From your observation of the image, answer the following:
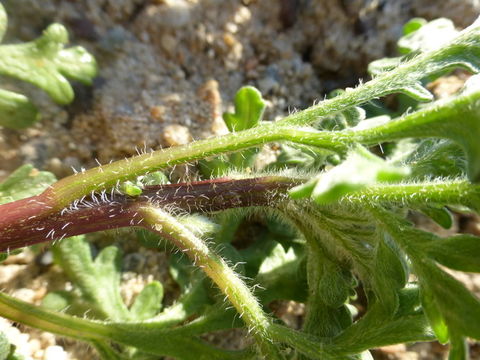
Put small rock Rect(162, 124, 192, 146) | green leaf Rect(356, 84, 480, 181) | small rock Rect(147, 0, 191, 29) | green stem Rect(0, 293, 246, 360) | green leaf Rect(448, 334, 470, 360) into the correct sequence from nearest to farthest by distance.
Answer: green leaf Rect(356, 84, 480, 181)
green leaf Rect(448, 334, 470, 360)
green stem Rect(0, 293, 246, 360)
small rock Rect(162, 124, 192, 146)
small rock Rect(147, 0, 191, 29)

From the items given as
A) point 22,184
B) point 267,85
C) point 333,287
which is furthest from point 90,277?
point 267,85

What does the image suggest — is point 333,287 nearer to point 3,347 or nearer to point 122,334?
point 122,334

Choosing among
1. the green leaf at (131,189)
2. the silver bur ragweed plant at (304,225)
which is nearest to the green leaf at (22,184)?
the silver bur ragweed plant at (304,225)

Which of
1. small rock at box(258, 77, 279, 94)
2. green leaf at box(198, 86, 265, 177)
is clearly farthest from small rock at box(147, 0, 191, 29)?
green leaf at box(198, 86, 265, 177)

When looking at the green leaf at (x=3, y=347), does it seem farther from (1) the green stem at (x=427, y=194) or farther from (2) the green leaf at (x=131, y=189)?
(1) the green stem at (x=427, y=194)

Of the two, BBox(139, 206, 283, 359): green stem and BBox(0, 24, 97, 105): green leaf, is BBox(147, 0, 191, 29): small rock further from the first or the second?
BBox(139, 206, 283, 359): green stem
